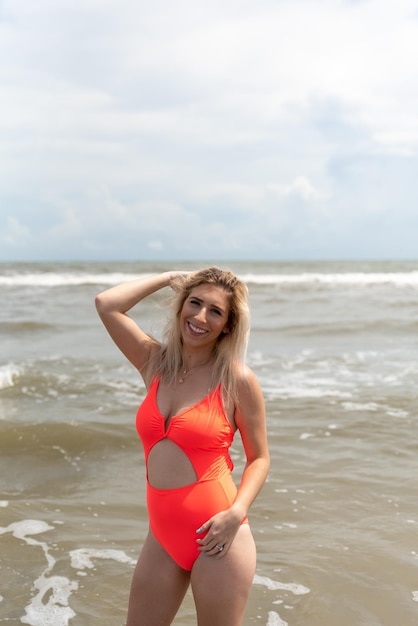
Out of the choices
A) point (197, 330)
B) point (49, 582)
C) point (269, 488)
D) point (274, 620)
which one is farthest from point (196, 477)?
point (269, 488)

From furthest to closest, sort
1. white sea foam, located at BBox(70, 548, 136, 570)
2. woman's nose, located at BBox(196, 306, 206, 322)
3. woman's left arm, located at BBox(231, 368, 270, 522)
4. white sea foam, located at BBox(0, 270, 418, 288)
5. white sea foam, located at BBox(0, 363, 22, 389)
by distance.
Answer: white sea foam, located at BBox(0, 270, 418, 288) < white sea foam, located at BBox(0, 363, 22, 389) < white sea foam, located at BBox(70, 548, 136, 570) < woman's nose, located at BBox(196, 306, 206, 322) < woman's left arm, located at BBox(231, 368, 270, 522)

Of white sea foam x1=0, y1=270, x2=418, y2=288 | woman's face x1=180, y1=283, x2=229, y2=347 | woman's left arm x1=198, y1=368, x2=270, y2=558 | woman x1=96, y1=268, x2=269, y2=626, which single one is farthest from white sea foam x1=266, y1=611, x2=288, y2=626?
white sea foam x1=0, y1=270, x2=418, y2=288

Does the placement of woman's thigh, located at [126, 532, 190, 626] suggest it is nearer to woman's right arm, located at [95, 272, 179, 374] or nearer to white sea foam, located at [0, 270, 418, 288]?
woman's right arm, located at [95, 272, 179, 374]

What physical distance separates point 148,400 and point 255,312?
65.7ft

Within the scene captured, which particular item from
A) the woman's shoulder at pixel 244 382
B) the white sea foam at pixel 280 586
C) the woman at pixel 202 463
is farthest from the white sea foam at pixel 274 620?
the woman's shoulder at pixel 244 382

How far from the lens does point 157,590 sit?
3.04m

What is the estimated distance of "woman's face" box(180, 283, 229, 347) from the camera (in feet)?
10.7

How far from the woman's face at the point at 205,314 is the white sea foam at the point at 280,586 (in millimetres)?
2280

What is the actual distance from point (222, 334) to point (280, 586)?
232 cm

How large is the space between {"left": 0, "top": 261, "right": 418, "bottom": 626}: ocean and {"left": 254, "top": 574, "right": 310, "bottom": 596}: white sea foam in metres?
0.01

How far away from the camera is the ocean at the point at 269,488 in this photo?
179 inches

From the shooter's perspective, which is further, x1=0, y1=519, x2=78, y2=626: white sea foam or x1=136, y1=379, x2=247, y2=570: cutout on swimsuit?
x1=0, y1=519, x2=78, y2=626: white sea foam

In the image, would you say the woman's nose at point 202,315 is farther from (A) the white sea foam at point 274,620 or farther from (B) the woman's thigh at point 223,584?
(A) the white sea foam at point 274,620

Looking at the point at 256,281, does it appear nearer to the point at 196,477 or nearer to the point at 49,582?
the point at 49,582
